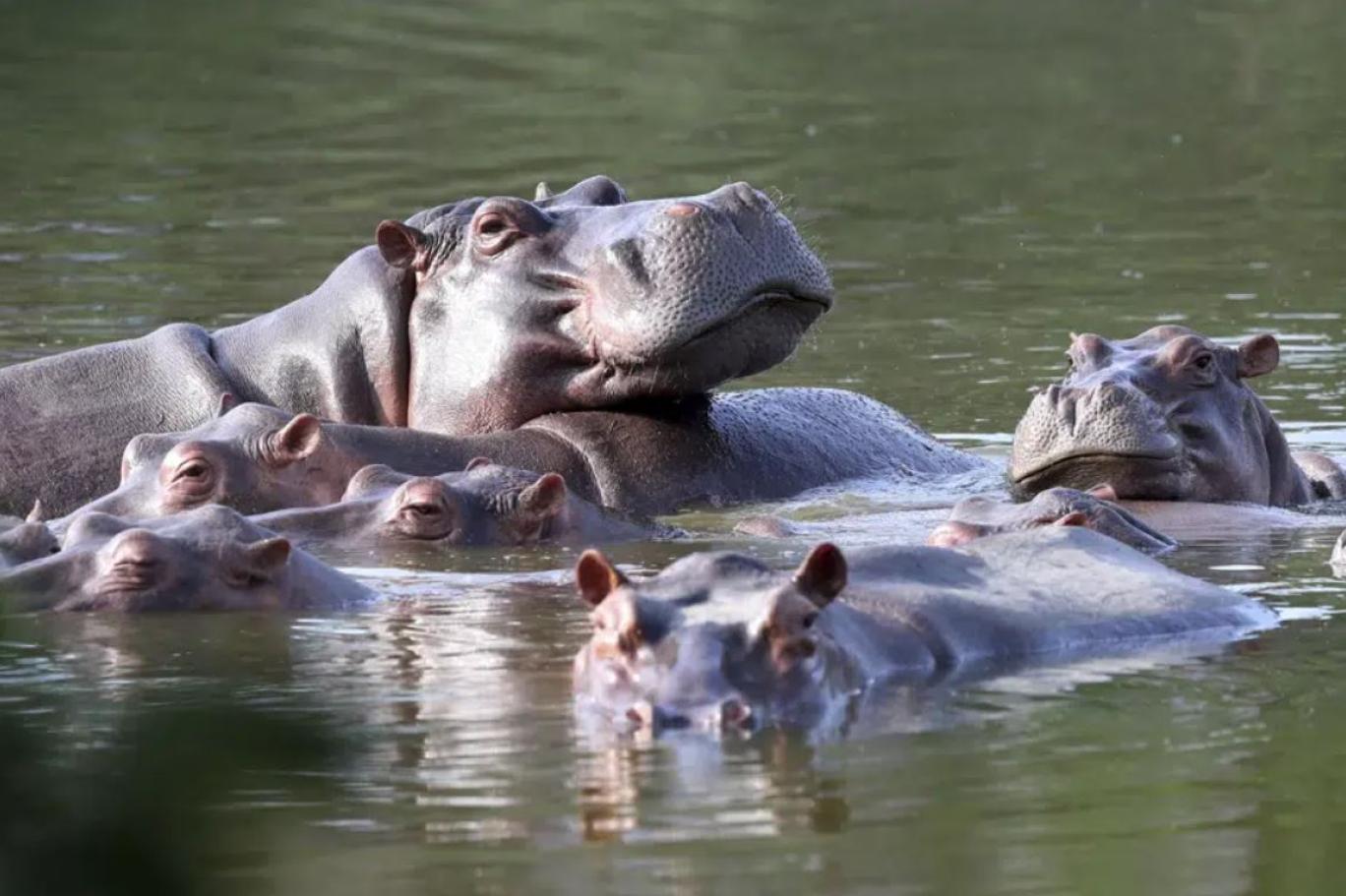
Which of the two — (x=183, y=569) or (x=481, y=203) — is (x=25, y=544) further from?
(x=481, y=203)

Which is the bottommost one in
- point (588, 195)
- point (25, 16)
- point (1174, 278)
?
point (1174, 278)

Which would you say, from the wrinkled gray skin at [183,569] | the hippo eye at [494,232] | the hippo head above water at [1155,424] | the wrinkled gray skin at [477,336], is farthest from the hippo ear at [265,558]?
the hippo head above water at [1155,424]

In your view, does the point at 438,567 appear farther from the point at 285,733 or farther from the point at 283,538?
the point at 285,733

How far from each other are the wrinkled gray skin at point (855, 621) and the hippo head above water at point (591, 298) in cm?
208

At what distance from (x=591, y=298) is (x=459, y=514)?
977mm

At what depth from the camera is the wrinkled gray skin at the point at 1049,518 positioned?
5.89 meters

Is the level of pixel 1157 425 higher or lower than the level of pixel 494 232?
lower

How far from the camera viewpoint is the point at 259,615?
576cm

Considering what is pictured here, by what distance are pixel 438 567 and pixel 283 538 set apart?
93 cm

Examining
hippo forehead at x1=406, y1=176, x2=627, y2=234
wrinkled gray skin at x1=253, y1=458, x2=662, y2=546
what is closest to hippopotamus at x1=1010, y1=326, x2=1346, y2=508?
wrinkled gray skin at x1=253, y1=458, x2=662, y2=546

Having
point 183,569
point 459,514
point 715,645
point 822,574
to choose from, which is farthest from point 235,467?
point 715,645

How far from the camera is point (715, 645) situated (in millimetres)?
4105

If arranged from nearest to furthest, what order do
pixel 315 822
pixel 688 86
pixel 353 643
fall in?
pixel 315 822
pixel 353 643
pixel 688 86

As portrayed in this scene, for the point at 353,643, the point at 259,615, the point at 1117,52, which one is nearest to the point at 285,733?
the point at 353,643
